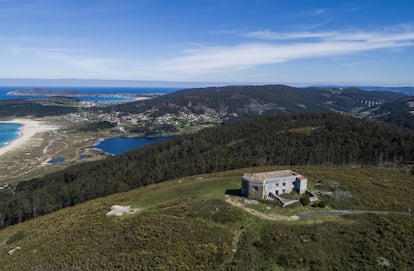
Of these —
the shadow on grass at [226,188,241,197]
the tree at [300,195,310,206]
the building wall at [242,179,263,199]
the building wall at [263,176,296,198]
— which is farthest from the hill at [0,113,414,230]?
the tree at [300,195,310,206]

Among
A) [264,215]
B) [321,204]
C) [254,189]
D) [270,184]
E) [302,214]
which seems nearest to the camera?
[264,215]

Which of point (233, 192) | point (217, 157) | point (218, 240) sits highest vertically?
point (233, 192)

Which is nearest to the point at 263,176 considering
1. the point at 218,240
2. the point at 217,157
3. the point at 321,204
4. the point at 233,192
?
the point at 233,192

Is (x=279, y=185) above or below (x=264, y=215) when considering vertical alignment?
above

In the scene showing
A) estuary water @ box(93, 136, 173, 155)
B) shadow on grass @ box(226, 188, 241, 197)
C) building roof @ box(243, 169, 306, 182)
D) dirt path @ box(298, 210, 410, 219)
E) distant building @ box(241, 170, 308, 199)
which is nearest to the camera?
dirt path @ box(298, 210, 410, 219)

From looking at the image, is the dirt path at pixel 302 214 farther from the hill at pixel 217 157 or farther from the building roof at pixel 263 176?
the hill at pixel 217 157

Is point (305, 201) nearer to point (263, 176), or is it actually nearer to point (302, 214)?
point (302, 214)

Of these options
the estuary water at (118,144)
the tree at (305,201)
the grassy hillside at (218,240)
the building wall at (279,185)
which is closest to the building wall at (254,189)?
the building wall at (279,185)

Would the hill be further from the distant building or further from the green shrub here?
the green shrub
